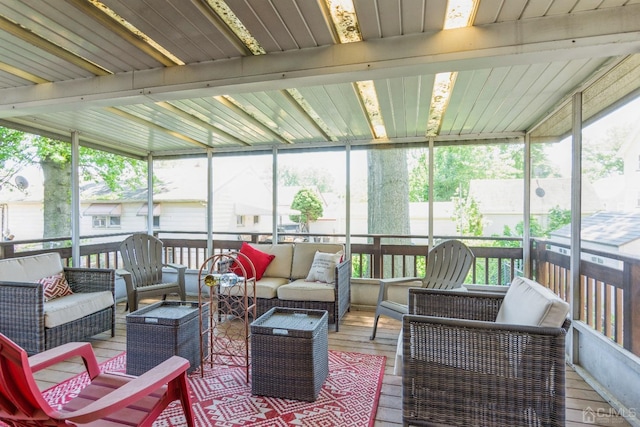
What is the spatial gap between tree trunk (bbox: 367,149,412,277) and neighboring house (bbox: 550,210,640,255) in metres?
2.32

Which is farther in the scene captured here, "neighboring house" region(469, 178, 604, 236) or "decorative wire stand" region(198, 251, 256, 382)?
"neighboring house" region(469, 178, 604, 236)

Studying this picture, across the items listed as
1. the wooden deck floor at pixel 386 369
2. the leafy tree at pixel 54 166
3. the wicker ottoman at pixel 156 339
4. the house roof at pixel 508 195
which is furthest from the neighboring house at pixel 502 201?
the leafy tree at pixel 54 166

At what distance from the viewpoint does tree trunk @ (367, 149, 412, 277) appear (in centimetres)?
489

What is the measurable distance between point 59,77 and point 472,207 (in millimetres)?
4775

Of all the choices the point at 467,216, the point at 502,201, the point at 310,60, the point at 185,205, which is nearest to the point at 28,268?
the point at 185,205

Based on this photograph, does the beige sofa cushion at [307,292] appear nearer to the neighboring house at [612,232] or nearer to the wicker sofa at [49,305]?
the wicker sofa at [49,305]

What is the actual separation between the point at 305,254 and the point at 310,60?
110 inches

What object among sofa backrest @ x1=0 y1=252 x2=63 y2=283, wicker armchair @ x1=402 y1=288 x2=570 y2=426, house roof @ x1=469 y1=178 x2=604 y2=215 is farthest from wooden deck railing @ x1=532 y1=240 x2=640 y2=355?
sofa backrest @ x1=0 y1=252 x2=63 y2=283

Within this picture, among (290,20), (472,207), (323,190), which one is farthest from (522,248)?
(290,20)

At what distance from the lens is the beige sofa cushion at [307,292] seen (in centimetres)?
379

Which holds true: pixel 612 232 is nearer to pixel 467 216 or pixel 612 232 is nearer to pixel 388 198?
pixel 467 216

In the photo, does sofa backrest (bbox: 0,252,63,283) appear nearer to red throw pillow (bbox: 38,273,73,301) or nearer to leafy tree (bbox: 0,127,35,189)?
red throw pillow (bbox: 38,273,73,301)

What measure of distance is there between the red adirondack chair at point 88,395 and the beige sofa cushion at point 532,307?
193 cm

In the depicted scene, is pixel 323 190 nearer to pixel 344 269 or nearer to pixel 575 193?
pixel 344 269
